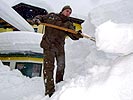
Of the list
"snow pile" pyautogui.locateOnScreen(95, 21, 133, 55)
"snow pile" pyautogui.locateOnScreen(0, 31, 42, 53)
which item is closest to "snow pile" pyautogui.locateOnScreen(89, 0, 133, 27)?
"snow pile" pyautogui.locateOnScreen(95, 21, 133, 55)

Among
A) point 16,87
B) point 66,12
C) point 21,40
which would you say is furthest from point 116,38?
point 21,40

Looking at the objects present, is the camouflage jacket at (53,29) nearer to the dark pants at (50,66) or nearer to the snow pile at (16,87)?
the dark pants at (50,66)

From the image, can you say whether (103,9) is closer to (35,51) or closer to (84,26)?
(84,26)

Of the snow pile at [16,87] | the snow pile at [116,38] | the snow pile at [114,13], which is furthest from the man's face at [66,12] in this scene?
the snow pile at [114,13]

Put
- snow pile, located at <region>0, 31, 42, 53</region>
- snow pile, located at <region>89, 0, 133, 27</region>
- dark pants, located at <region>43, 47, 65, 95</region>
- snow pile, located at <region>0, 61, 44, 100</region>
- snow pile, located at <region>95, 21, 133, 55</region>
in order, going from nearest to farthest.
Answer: snow pile, located at <region>95, 21, 133, 55</region> < dark pants, located at <region>43, 47, 65, 95</region> < snow pile, located at <region>0, 61, 44, 100</region> < snow pile, located at <region>89, 0, 133, 27</region> < snow pile, located at <region>0, 31, 42, 53</region>

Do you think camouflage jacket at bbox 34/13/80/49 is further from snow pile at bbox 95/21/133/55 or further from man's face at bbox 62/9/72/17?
snow pile at bbox 95/21/133/55

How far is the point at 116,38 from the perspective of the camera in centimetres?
461

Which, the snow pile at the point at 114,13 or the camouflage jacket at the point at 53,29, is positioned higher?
the snow pile at the point at 114,13

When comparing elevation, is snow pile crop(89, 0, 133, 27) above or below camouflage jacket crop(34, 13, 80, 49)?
above

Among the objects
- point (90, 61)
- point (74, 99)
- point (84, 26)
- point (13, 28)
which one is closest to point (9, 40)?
point (13, 28)

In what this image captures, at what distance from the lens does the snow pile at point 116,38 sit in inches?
181

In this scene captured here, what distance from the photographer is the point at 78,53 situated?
336 inches

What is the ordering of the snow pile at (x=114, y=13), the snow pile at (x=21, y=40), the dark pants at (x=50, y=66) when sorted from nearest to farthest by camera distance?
1. the dark pants at (x=50, y=66)
2. the snow pile at (x=114, y=13)
3. the snow pile at (x=21, y=40)

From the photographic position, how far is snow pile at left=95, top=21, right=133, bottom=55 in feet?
15.1
